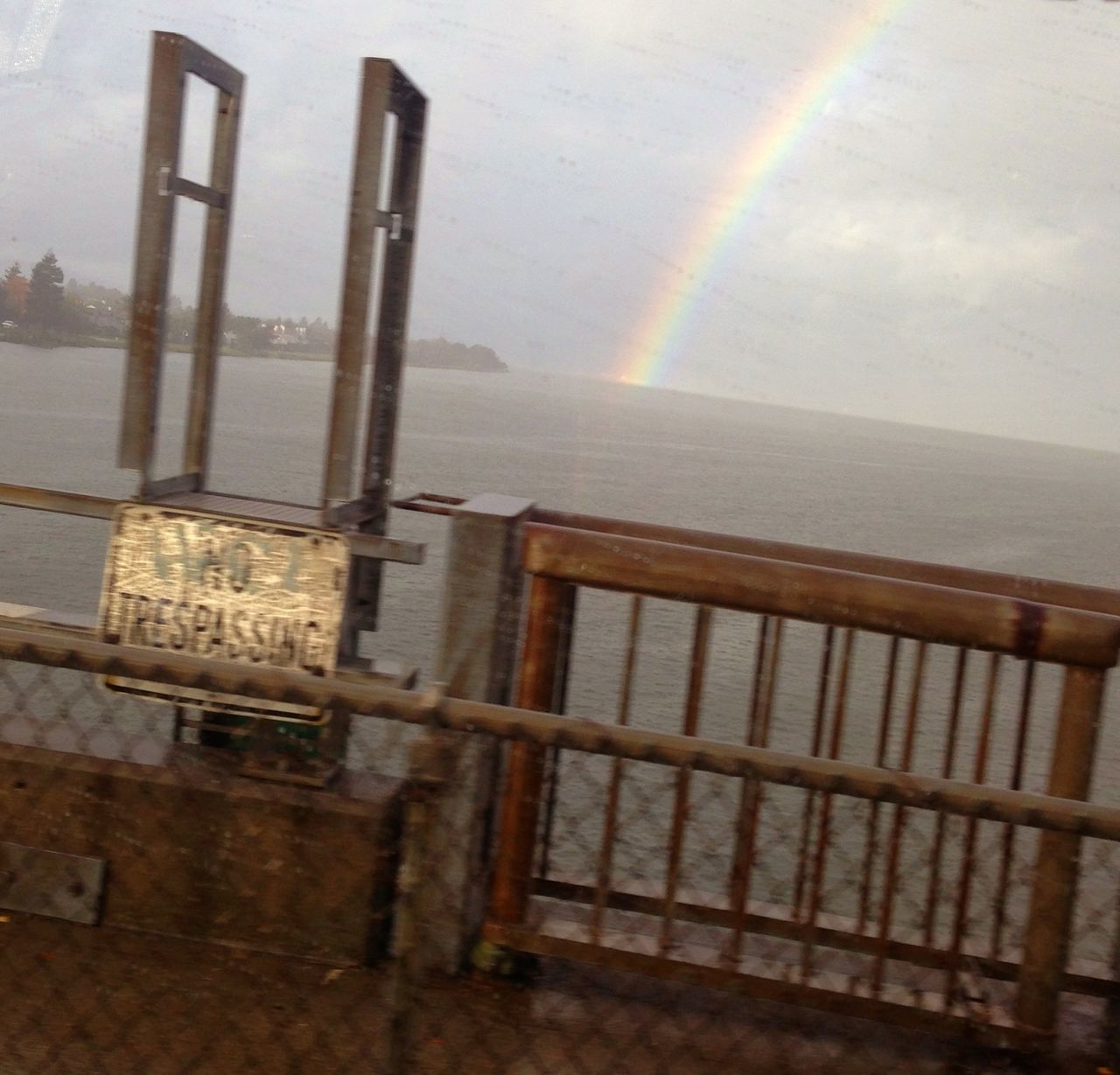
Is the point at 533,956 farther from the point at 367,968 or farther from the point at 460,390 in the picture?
the point at 460,390

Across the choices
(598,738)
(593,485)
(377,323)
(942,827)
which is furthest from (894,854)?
(593,485)

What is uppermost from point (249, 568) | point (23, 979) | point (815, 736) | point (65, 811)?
point (249, 568)

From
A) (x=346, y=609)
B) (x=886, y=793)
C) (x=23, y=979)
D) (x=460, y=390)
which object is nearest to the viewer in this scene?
(x=886, y=793)

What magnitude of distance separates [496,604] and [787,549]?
84 cm

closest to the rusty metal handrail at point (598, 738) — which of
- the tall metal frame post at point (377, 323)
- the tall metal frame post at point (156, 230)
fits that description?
the tall metal frame post at point (377, 323)

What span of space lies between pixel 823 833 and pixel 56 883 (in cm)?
196

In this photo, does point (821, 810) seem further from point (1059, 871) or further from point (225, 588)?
point (225, 588)

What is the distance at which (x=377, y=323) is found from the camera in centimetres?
453

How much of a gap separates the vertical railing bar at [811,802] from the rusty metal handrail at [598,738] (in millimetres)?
1007

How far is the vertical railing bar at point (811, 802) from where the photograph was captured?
10.7 feet

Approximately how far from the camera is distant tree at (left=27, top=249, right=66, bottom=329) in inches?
464

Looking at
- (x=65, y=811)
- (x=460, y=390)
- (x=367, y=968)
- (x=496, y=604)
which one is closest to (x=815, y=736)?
(x=496, y=604)

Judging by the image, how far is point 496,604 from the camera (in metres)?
3.40

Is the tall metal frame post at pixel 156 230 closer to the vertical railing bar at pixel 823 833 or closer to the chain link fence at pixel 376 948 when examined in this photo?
the chain link fence at pixel 376 948
